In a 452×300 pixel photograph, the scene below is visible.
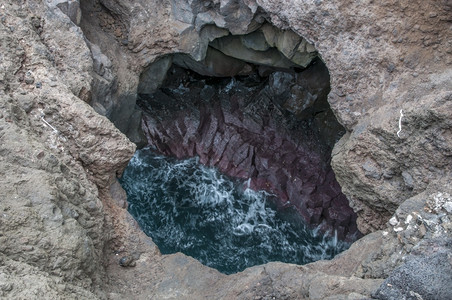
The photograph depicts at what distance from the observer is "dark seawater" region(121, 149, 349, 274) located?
23.6 feet

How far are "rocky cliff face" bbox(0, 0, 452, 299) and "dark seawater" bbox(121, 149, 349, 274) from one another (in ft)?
8.42

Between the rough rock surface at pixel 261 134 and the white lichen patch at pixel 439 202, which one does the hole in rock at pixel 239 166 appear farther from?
the white lichen patch at pixel 439 202

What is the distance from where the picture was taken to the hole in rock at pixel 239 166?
7359 mm

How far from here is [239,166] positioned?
27.5ft

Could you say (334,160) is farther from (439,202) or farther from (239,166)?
(239,166)

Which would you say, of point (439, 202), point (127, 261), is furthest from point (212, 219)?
point (439, 202)

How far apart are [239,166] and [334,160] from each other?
350 centimetres

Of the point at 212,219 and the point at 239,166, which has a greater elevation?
the point at 239,166

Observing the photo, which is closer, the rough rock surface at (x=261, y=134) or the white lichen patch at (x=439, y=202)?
the white lichen patch at (x=439, y=202)

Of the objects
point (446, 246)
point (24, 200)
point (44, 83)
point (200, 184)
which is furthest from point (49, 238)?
point (200, 184)

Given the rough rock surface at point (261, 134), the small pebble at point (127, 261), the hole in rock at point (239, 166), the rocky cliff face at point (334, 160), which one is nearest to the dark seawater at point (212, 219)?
the hole in rock at point (239, 166)

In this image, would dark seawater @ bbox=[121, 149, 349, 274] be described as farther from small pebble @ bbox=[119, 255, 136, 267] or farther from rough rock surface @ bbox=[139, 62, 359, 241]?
small pebble @ bbox=[119, 255, 136, 267]

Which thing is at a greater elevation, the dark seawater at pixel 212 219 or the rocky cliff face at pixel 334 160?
the rocky cliff face at pixel 334 160

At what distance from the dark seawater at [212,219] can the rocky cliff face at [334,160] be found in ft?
8.42
